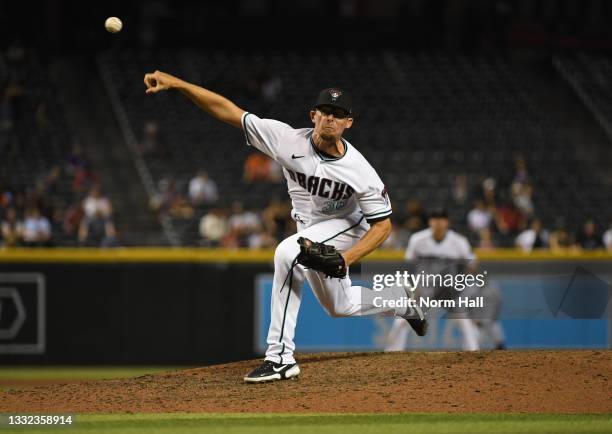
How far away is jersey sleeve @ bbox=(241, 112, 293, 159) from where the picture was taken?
596 cm

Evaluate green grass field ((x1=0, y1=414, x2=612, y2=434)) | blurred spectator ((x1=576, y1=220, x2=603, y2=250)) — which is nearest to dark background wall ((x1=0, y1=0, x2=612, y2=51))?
blurred spectator ((x1=576, y1=220, x2=603, y2=250))

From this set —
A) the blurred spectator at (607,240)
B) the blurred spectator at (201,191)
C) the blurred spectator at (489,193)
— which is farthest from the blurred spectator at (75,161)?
the blurred spectator at (607,240)

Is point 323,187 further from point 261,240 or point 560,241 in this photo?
point 560,241

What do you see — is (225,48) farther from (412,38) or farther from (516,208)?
(516,208)

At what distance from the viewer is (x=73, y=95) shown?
19.2 m

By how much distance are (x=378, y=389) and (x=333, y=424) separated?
30.7 inches

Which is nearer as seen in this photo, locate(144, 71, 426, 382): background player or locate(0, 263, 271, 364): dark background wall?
locate(144, 71, 426, 382): background player

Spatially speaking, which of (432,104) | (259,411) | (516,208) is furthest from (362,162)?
(432,104)

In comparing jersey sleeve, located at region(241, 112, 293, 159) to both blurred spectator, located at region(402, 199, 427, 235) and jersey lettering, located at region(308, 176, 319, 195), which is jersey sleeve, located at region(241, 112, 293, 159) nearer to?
jersey lettering, located at region(308, 176, 319, 195)

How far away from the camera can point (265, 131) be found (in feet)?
19.6

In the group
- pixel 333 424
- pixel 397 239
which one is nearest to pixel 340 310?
pixel 333 424

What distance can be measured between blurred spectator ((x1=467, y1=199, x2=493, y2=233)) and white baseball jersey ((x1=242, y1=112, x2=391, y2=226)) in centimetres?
874

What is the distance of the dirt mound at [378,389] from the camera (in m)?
5.73

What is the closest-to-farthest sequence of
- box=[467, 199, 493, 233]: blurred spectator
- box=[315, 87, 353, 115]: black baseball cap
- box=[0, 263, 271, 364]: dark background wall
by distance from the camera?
box=[315, 87, 353, 115]: black baseball cap → box=[0, 263, 271, 364]: dark background wall → box=[467, 199, 493, 233]: blurred spectator
